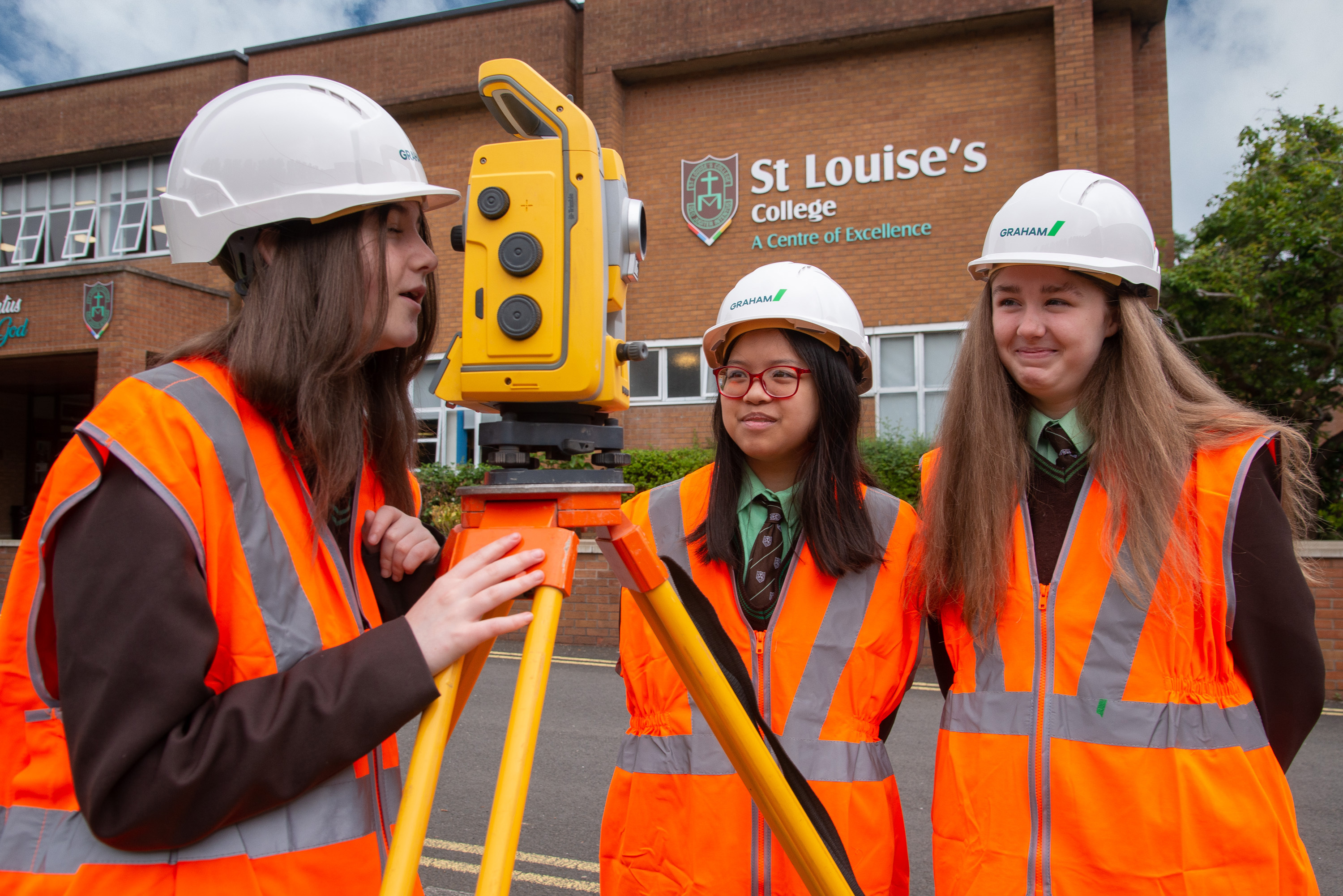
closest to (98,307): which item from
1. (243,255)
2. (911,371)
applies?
(911,371)

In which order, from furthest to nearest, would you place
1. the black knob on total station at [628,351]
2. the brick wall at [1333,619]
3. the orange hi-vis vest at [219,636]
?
the brick wall at [1333,619], the black knob on total station at [628,351], the orange hi-vis vest at [219,636]

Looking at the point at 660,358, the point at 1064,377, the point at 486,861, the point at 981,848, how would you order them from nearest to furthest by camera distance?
the point at 486,861 < the point at 981,848 < the point at 1064,377 < the point at 660,358

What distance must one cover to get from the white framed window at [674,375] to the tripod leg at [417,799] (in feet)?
38.6

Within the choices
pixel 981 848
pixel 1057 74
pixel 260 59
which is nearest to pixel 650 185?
pixel 1057 74

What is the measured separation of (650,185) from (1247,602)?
12484 mm

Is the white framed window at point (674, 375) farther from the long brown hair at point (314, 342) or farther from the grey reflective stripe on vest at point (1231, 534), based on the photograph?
the long brown hair at point (314, 342)

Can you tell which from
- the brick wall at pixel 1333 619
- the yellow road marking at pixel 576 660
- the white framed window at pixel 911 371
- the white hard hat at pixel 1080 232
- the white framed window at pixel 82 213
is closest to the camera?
the white hard hat at pixel 1080 232

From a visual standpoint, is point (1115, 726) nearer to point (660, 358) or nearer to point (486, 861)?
point (486, 861)

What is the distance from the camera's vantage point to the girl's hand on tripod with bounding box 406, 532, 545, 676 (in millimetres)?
1029

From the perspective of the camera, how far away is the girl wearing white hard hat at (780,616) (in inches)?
62.8

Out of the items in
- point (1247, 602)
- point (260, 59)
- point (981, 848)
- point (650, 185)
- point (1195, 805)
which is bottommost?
point (981, 848)

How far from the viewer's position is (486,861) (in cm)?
91

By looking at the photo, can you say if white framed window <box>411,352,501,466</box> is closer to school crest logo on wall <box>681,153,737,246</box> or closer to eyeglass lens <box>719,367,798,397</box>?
school crest logo on wall <box>681,153,737,246</box>

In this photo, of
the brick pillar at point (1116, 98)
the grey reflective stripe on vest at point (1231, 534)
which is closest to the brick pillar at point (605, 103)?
the brick pillar at point (1116, 98)
